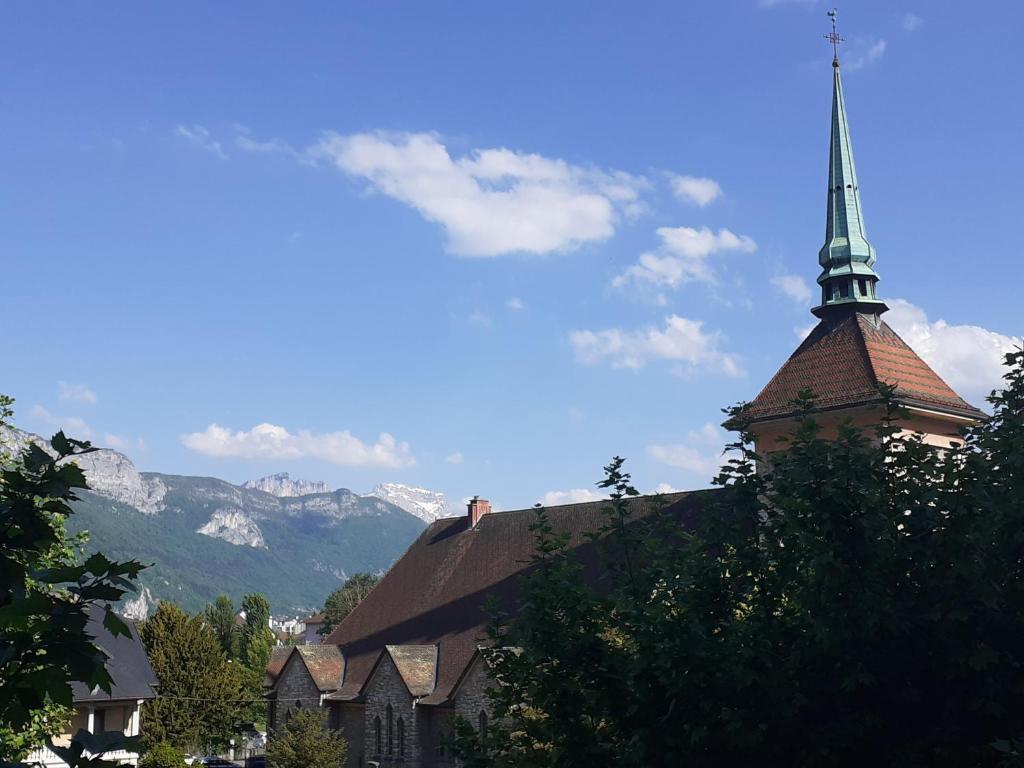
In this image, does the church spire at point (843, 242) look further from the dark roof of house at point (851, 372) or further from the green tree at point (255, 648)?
the green tree at point (255, 648)

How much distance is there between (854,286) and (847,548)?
2907 cm

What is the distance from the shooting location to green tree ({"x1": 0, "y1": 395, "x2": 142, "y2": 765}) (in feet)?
16.4

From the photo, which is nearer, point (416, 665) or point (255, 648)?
point (416, 665)

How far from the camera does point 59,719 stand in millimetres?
21250

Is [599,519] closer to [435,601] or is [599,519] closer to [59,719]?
[435,601]

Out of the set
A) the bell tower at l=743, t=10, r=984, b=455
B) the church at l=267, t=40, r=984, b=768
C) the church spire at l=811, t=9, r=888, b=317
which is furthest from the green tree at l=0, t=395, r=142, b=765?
the church spire at l=811, t=9, r=888, b=317

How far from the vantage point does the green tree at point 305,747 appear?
38.6 m

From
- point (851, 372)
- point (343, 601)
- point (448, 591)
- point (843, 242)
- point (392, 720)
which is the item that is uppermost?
point (843, 242)

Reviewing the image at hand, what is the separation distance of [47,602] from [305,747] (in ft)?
118

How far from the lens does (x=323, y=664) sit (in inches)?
1940

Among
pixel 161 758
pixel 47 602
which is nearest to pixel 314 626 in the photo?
pixel 161 758

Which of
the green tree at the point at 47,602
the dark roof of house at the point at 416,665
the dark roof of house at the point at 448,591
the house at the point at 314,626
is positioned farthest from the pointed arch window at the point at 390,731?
the house at the point at 314,626

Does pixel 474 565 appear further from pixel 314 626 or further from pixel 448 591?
pixel 314 626

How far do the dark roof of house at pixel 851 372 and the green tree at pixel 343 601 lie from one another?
61716mm
